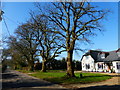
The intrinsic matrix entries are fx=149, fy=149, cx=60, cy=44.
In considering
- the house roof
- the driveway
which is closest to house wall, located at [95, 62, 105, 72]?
the house roof

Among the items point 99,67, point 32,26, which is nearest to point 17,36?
point 32,26

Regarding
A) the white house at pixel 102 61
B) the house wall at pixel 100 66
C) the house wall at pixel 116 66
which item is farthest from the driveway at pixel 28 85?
the house wall at pixel 100 66

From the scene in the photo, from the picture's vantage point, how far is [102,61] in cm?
3953

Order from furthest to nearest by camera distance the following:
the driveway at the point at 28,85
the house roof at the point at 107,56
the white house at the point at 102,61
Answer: the house roof at the point at 107,56, the white house at the point at 102,61, the driveway at the point at 28,85

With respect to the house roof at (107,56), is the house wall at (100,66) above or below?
below

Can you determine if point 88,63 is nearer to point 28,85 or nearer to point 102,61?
point 102,61

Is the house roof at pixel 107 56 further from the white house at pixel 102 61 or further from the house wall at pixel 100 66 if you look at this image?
the house wall at pixel 100 66

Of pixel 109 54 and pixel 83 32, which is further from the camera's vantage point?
pixel 109 54

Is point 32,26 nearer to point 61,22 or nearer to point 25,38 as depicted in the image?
point 61,22

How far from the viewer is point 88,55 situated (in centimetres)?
4550

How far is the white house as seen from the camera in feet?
113

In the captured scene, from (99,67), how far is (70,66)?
886 inches

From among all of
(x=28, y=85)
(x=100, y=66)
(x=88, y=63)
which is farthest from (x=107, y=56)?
(x=28, y=85)

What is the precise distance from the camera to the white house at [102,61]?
3437cm
